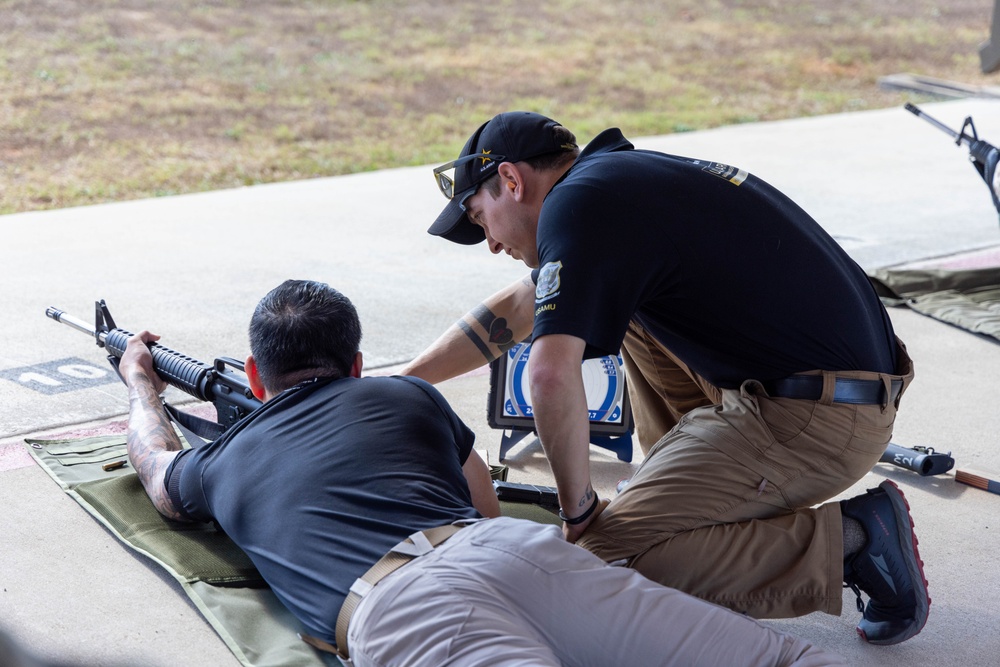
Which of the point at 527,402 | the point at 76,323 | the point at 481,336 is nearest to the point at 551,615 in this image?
the point at 481,336

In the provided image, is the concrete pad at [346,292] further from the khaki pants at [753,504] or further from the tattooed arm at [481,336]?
the tattooed arm at [481,336]

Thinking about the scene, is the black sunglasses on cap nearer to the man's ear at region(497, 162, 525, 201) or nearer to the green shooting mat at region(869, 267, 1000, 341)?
the man's ear at region(497, 162, 525, 201)

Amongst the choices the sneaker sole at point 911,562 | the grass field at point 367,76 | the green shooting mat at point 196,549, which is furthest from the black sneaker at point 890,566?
the grass field at point 367,76

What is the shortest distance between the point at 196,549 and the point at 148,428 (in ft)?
1.47

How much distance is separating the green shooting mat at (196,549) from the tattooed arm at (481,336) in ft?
1.48

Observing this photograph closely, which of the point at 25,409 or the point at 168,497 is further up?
the point at 168,497

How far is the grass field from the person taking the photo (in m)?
12.1

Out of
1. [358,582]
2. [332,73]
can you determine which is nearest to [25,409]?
[358,582]

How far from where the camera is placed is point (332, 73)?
55.2 ft

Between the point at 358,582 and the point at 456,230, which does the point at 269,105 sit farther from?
the point at 358,582

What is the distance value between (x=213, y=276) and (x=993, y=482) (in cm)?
424

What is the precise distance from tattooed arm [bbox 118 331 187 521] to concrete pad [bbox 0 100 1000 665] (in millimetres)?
200

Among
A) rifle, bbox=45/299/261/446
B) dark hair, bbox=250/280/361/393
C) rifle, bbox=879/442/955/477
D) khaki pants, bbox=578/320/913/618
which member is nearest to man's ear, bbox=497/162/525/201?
dark hair, bbox=250/280/361/393

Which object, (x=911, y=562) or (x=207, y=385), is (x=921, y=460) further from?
(x=207, y=385)
